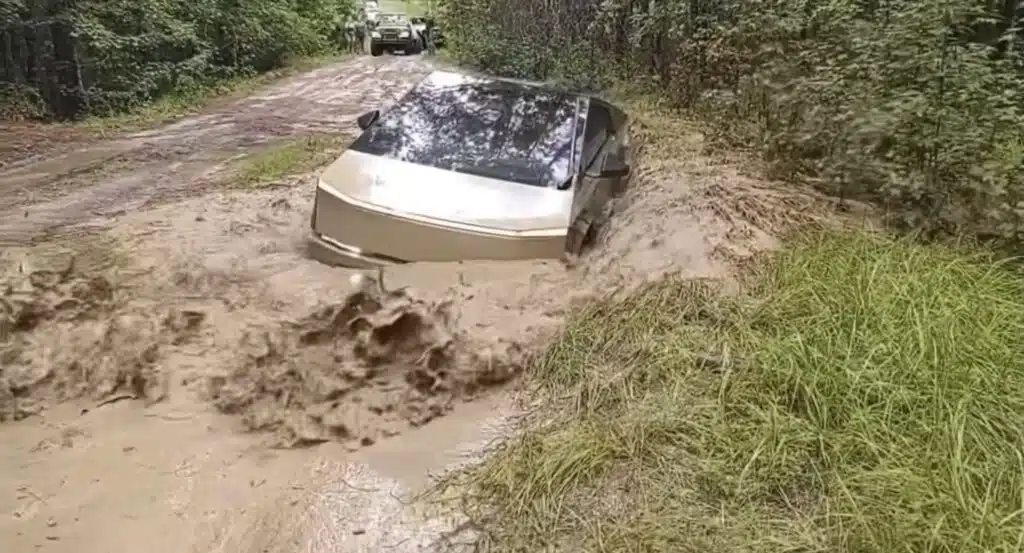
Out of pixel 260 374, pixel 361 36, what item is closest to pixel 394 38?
pixel 361 36

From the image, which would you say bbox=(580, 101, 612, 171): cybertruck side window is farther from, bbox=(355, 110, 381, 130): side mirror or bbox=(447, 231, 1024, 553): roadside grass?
bbox=(447, 231, 1024, 553): roadside grass

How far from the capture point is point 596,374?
3.38m

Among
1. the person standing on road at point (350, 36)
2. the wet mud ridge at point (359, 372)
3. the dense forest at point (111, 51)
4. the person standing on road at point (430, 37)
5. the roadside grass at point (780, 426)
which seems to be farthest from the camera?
the person standing on road at point (350, 36)

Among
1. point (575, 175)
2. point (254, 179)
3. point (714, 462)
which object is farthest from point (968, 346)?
point (254, 179)

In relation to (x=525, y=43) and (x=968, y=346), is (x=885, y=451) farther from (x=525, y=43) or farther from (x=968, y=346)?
(x=525, y=43)

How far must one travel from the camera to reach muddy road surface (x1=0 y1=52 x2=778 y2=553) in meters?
2.93

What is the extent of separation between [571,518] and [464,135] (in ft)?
10.5

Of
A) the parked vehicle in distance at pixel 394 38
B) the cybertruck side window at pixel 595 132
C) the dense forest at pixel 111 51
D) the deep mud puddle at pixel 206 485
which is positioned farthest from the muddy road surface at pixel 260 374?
the parked vehicle in distance at pixel 394 38

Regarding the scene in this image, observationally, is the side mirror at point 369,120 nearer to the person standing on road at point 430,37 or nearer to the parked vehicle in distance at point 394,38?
the person standing on road at point 430,37

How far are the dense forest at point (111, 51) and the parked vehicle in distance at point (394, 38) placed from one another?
793cm

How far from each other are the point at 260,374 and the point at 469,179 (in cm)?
176

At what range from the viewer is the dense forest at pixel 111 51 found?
12.4 metres

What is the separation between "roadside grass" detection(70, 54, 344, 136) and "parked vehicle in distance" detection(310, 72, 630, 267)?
791 centimetres

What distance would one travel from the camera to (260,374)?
3.81m
